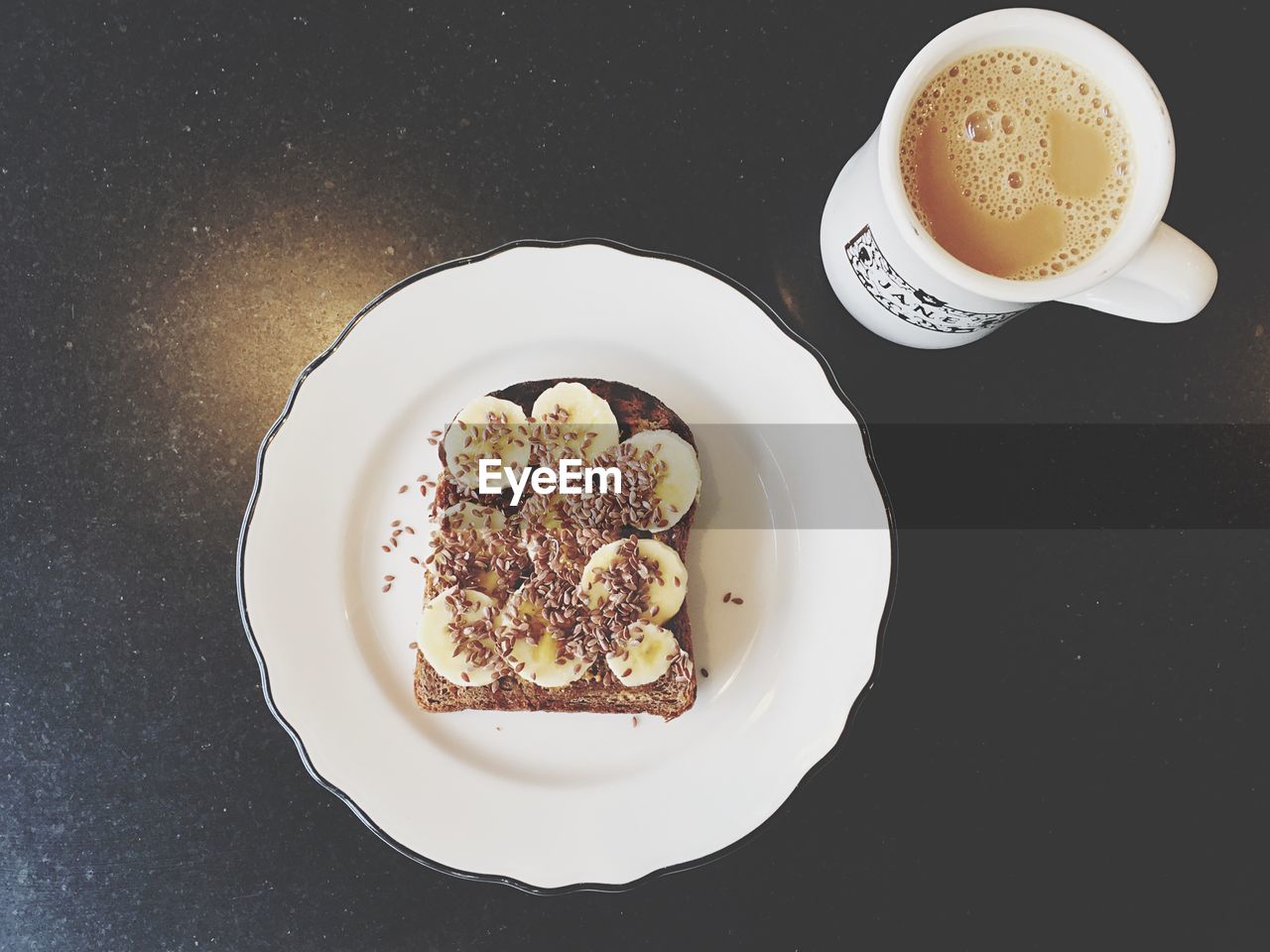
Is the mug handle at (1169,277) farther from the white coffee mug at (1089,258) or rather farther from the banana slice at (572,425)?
the banana slice at (572,425)

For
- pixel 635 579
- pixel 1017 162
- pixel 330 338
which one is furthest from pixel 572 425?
pixel 1017 162

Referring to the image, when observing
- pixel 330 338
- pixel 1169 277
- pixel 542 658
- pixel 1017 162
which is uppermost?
pixel 1017 162

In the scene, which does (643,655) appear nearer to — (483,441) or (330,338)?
(483,441)

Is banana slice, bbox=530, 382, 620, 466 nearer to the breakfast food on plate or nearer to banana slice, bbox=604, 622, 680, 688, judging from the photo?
the breakfast food on plate


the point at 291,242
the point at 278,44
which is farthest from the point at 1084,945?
the point at 278,44

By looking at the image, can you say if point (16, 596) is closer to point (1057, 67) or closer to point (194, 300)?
point (194, 300)

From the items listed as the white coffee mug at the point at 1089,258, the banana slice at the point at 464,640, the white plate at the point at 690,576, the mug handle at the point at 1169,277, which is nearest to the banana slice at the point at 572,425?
the white plate at the point at 690,576
